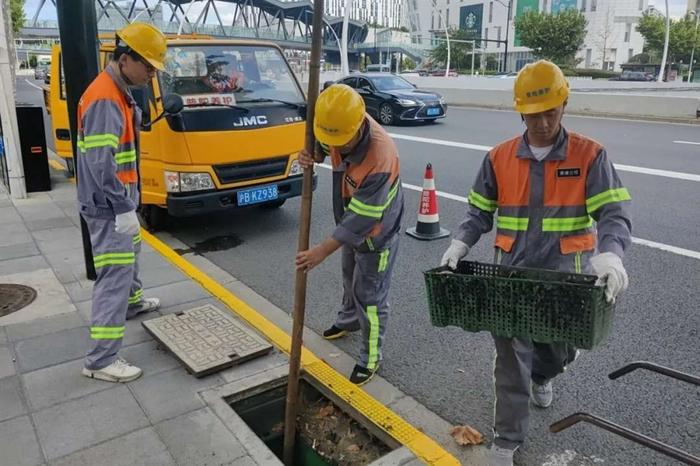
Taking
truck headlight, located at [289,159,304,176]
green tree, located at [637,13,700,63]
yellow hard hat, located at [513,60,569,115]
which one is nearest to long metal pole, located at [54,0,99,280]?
truck headlight, located at [289,159,304,176]

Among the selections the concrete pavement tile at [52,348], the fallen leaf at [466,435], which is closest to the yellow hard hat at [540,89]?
the fallen leaf at [466,435]

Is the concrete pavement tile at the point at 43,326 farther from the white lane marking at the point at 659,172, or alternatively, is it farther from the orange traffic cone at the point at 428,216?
the white lane marking at the point at 659,172

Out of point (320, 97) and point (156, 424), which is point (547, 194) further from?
point (156, 424)

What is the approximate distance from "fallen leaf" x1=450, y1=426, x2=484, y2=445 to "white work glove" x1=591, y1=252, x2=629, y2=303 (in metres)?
1.14

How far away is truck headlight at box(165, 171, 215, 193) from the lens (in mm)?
5645

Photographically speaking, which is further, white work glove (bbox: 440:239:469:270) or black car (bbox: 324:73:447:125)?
black car (bbox: 324:73:447:125)

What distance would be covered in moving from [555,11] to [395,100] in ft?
254

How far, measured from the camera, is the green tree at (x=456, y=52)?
77.3 meters

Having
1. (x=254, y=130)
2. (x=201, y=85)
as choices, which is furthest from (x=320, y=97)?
(x=201, y=85)

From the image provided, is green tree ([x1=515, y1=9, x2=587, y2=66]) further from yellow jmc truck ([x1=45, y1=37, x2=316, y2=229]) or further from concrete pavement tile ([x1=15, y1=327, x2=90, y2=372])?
concrete pavement tile ([x1=15, y1=327, x2=90, y2=372])

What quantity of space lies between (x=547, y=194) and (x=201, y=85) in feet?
15.0

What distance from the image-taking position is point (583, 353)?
3.78m

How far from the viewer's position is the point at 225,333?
3.90 m

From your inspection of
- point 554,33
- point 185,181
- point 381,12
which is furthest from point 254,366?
point 381,12
